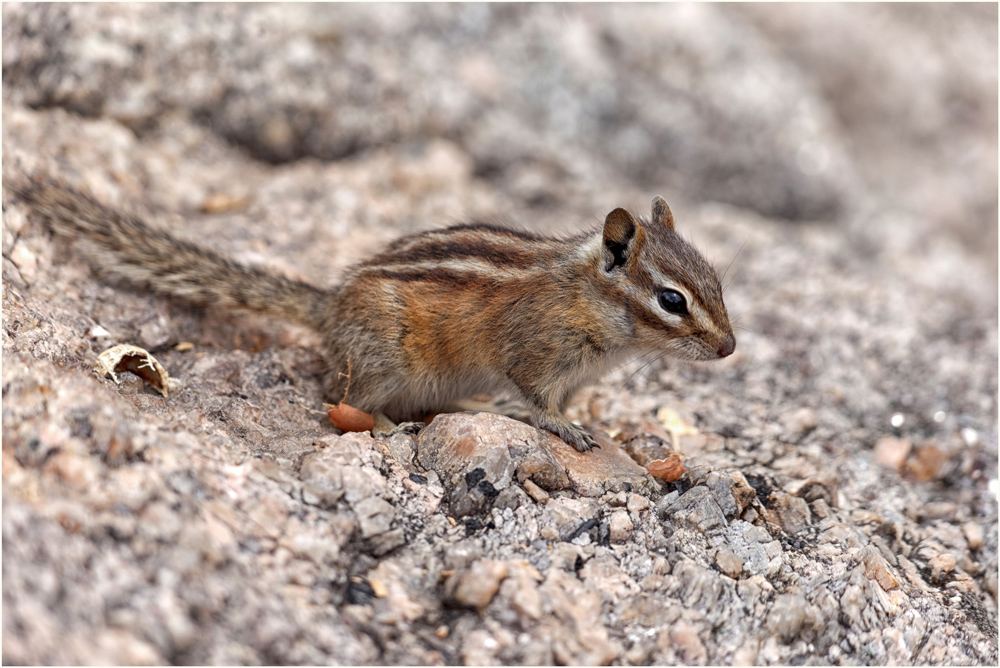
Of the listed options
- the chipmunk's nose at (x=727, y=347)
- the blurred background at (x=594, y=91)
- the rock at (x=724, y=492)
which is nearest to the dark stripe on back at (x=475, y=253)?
the chipmunk's nose at (x=727, y=347)

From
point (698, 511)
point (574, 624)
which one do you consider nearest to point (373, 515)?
point (574, 624)

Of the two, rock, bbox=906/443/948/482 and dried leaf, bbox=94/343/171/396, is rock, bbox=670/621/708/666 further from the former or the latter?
dried leaf, bbox=94/343/171/396

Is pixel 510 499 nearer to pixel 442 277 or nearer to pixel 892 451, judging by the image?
pixel 442 277

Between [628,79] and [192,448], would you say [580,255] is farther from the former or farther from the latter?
[628,79]

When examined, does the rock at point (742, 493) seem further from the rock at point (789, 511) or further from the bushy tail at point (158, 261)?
the bushy tail at point (158, 261)

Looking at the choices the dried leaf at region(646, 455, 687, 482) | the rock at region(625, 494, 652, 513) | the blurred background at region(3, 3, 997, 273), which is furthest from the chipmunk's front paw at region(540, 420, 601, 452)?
the blurred background at region(3, 3, 997, 273)
